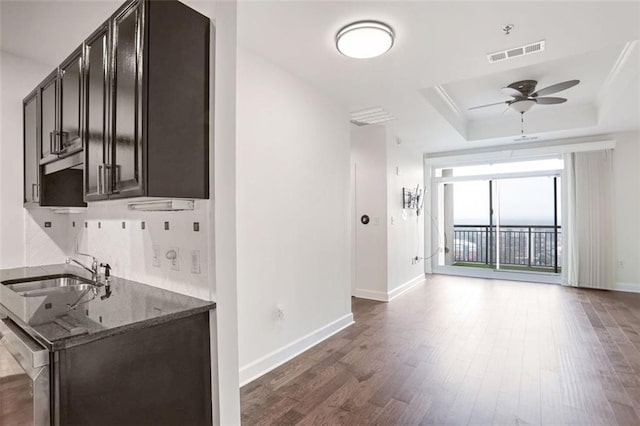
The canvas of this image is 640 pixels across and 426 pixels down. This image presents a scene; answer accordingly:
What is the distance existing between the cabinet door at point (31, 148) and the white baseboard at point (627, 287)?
7890 millimetres

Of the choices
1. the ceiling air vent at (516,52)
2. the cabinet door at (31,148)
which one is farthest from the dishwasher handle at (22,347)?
the ceiling air vent at (516,52)

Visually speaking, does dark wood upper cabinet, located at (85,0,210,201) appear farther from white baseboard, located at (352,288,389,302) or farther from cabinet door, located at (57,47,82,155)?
white baseboard, located at (352,288,389,302)

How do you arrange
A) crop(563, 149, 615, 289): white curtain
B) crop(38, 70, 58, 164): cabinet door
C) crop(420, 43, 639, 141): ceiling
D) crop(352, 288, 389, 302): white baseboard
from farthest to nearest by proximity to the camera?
1. crop(563, 149, 615, 289): white curtain
2. crop(352, 288, 389, 302): white baseboard
3. crop(420, 43, 639, 141): ceiling
4. crop(38, 70, 58, 164): cabinet door

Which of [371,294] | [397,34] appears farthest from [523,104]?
[371,294]

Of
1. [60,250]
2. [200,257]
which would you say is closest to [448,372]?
[200,257]

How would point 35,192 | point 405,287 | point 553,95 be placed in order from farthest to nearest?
point 405,287 < point 553,95 < point 35,192

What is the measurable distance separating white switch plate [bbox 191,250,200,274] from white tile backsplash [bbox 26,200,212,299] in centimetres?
2

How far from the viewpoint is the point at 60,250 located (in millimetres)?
3137

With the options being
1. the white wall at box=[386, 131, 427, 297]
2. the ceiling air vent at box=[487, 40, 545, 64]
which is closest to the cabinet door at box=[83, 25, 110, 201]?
the ceiling air vent at box=[487, 40, 545, 64]

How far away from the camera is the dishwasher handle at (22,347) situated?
48.9 inches

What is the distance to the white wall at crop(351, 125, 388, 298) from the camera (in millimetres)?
5191

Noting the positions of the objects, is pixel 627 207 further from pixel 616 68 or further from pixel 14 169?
pixel 14 169

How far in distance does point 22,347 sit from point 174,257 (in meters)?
0.74

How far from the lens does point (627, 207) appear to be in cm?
568
